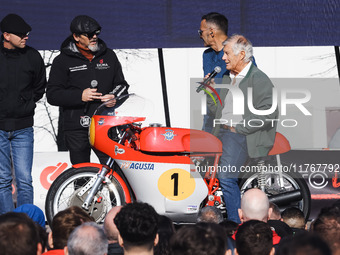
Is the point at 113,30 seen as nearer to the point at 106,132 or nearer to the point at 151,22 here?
the point at 151,22

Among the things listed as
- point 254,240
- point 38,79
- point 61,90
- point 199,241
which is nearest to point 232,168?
point 61,90

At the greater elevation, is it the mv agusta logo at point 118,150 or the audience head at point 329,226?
the mv agusta logo at point 118,150

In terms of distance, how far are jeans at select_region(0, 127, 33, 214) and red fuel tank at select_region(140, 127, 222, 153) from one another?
3.51 ft

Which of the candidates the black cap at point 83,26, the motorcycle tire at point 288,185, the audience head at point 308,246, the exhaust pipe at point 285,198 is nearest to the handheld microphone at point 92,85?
the black cap at point 83,26

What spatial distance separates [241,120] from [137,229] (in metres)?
2.80

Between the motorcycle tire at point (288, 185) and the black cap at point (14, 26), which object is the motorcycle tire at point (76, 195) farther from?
the black cap at point (14, 26)

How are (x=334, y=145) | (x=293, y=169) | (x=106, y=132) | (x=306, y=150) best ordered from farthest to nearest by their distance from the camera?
(x=334, y=145) → (x=306, y=150) → (x=293, y=169) → (x=106, y=132)

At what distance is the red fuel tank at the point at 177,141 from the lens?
6.28 metres

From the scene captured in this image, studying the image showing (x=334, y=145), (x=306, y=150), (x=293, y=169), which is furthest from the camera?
(x=334, y=145)

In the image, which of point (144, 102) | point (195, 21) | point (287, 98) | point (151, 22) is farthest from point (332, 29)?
point (144, 102)

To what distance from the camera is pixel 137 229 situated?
373cm

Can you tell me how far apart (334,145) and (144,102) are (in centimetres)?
254

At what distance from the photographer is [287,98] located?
8.01m

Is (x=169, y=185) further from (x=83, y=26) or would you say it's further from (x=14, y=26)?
(x=14, y=26)
